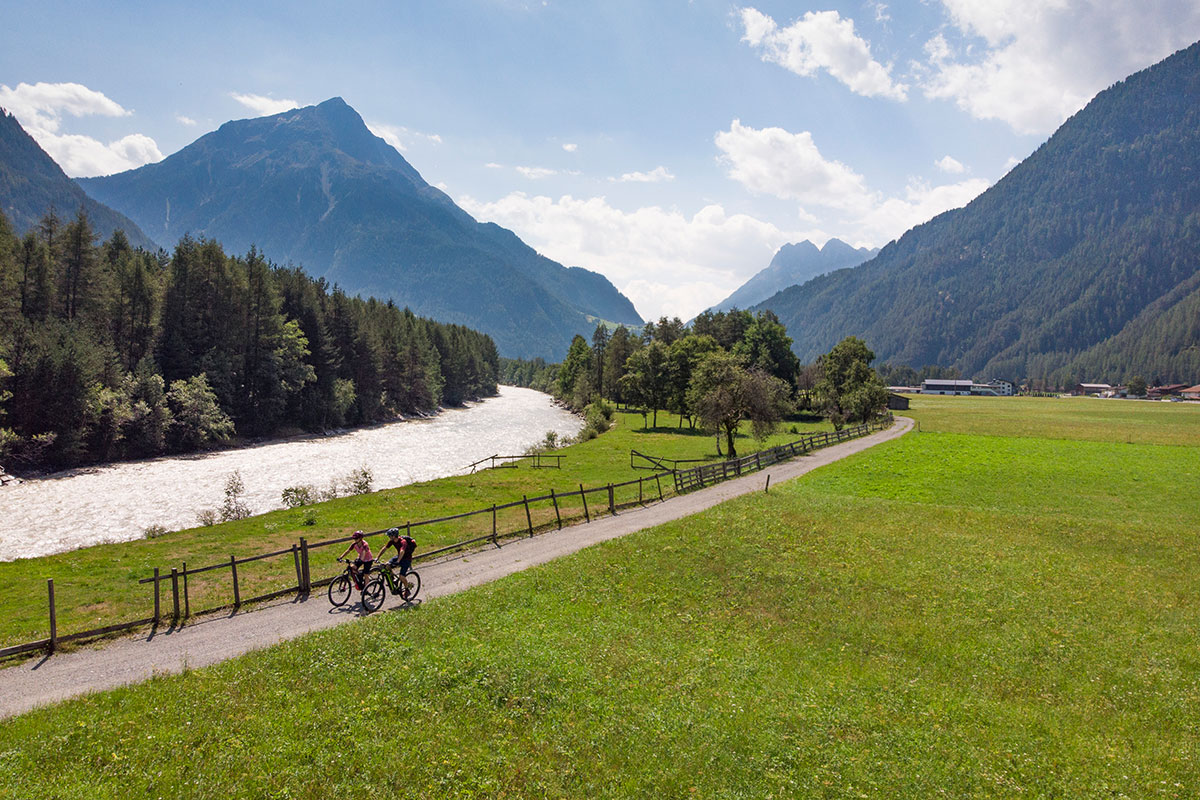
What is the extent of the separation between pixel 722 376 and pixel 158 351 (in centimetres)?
7099

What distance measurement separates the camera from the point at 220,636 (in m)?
16.4

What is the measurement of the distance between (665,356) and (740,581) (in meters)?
74.0

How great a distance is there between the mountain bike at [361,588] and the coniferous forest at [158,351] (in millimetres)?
50721

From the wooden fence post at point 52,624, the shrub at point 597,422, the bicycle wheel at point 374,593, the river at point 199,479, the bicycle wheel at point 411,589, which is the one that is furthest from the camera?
the shrub at point 597,422

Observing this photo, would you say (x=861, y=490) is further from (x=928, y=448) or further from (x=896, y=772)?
(x=896, y=772)

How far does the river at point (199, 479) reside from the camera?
3372cm

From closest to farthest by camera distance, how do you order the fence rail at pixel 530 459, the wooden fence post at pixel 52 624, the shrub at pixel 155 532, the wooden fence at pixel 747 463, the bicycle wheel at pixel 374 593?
the wooden fence post at pixel 52 624 → the bicycle wheel at pixel 374 593 → the shrub at pixel 155 532 → the wooden fence at pixel 747 463 → the fence rail at pixel 530 459

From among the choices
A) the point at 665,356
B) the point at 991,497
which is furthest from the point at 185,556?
the point at 665,356

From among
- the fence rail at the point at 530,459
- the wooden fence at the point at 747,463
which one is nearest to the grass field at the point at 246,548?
the wooden fence at the point at 747,463

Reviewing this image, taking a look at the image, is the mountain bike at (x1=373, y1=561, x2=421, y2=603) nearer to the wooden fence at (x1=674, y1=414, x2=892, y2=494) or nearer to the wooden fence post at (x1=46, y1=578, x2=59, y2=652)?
the wooden fence post at (x1=46, y1=578, x2=59, y2=652)

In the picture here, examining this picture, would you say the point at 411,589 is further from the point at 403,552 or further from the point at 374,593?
the point at 403,552

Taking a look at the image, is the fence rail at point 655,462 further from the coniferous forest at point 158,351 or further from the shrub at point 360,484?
the coniferous forest at point 158,351

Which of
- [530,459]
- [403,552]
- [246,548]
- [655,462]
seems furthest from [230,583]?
[655,462]

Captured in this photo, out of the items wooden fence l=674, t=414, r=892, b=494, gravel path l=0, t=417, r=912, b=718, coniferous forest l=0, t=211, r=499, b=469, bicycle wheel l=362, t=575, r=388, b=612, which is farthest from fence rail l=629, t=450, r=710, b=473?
coniferous forest l=0, t=211, r=499, b=469
